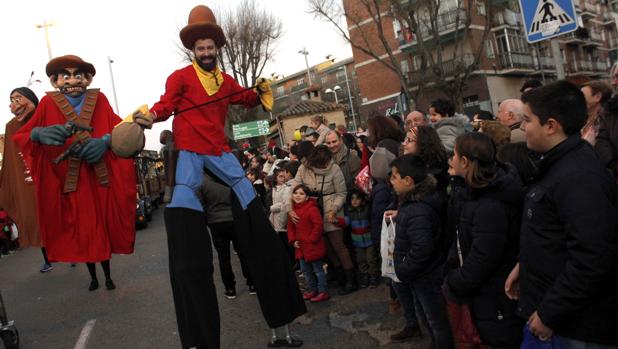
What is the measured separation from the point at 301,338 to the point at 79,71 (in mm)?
2733

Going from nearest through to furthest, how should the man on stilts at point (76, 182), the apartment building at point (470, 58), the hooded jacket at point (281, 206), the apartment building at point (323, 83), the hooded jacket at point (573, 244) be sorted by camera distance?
the hooded jacket at point (573, 244) → the man on stilts at point (76, 182) → the hooded jacket at point (281, 206) → the apartment building at point (470, 58) → the apartment building at point (323, 83)

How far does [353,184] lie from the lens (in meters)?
5.82

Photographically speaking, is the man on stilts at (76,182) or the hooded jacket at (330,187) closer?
the man on stilts at (76,182)

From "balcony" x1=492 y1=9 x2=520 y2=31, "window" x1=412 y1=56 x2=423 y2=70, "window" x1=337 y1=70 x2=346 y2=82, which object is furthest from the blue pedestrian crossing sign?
"window" x1=337 y1=70 x2=346 y2=82

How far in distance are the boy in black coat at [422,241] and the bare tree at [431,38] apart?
1747 cm

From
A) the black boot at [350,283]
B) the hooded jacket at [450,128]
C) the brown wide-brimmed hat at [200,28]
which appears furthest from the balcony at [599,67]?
the brown wide-brimmed hat at [200,28]

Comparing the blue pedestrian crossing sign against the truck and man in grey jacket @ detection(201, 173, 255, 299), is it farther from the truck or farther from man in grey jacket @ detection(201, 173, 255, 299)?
the truck

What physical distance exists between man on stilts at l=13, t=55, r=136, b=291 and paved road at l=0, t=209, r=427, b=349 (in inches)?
50.9

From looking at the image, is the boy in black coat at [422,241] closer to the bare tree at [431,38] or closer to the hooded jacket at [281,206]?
the hooded jacket at [281,206]

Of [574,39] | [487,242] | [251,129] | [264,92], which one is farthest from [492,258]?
[574,39]

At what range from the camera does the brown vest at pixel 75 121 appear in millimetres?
3691

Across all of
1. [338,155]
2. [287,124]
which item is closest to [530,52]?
[287,124]

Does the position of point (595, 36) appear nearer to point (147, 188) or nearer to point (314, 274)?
point (147, 188)

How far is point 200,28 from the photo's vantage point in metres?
3.59
